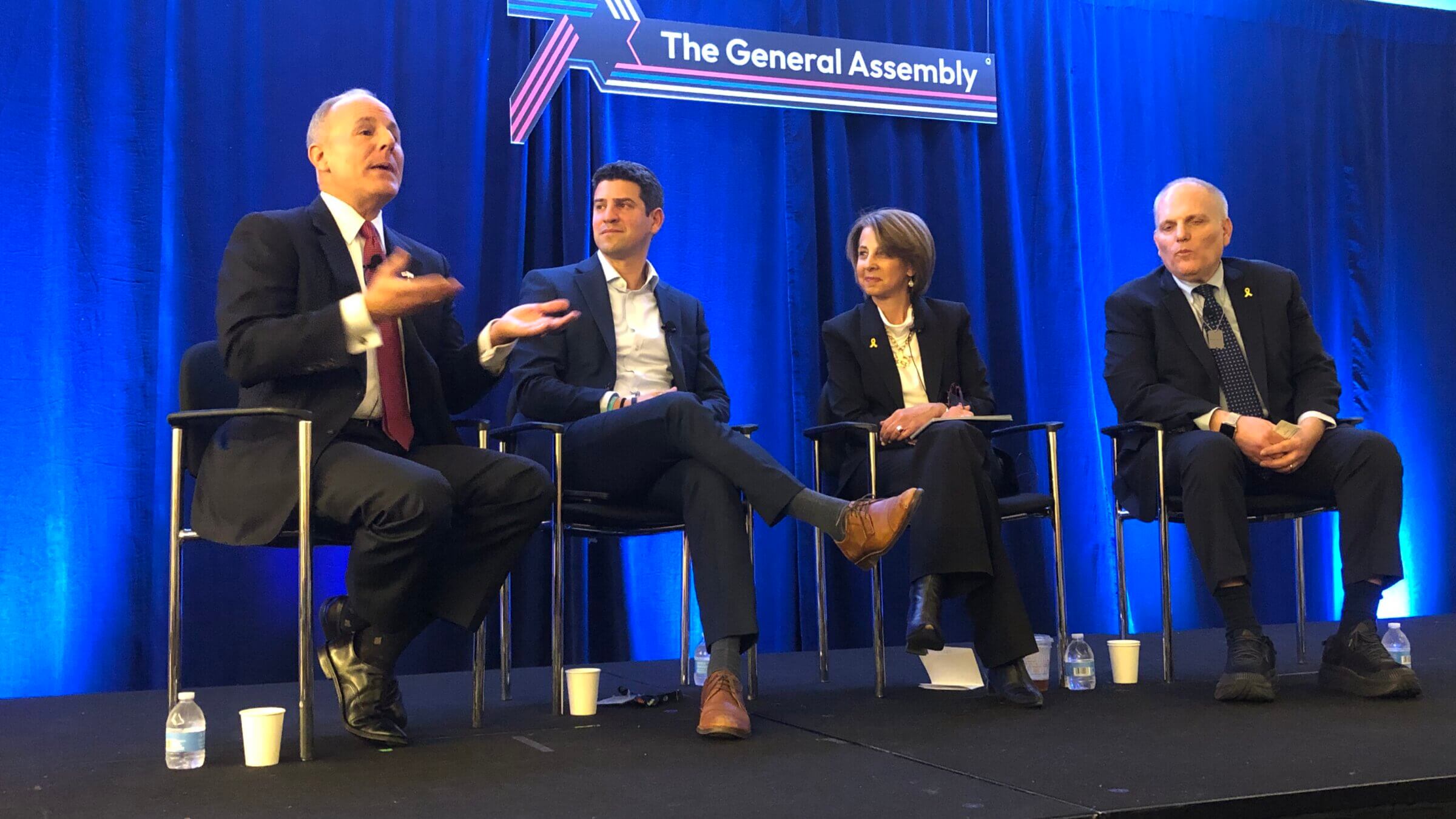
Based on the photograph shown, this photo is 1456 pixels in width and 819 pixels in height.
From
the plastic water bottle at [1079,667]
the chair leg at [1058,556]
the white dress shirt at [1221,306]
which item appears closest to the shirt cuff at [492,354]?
the chair leg at [1058,556]

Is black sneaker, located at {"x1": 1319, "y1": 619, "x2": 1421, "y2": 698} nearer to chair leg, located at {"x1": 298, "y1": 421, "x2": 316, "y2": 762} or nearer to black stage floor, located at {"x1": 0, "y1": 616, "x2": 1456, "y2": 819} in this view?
black stage floor, located at {"x1": 0, "y1": 616, "x2": 1456, "y2": 819}

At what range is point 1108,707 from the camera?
2.61 m

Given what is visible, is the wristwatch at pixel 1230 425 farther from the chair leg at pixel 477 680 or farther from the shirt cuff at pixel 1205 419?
the chair leg at pixel 477 680

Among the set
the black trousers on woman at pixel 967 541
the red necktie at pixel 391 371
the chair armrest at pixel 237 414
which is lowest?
the black trousers on woman at pixel 967 541

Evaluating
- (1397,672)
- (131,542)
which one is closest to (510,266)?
(131,542)

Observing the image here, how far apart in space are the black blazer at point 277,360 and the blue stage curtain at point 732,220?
132 centimetres

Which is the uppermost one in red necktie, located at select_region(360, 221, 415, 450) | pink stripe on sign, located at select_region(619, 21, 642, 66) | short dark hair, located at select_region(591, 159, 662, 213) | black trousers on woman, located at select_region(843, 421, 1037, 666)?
pink stripe on sign, located at select_region(619, 21, 642, 66)

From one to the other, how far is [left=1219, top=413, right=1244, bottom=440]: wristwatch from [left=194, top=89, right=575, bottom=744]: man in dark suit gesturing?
5.24 ft

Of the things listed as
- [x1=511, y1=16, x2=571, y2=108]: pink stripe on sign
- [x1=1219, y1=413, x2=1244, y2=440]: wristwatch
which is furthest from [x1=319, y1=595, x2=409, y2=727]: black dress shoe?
[x1=511, y1=16, x2=571, y2=108]: pink stripe on sign

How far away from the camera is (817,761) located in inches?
81.3

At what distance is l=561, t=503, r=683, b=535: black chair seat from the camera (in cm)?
283

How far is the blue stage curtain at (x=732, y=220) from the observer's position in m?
3.48

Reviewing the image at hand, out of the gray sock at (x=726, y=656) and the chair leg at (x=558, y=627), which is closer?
the gray sock at (x=726, y=656)

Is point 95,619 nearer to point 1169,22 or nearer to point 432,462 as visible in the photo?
point 432,462
